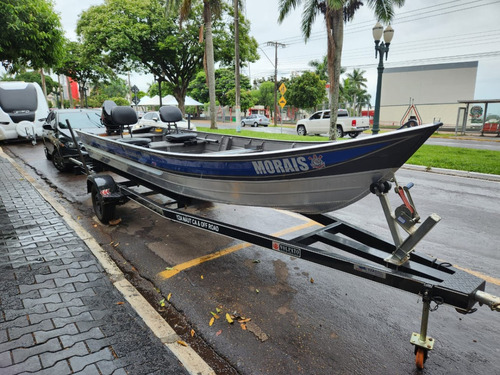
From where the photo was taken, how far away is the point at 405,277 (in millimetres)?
2305

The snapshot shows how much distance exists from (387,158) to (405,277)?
0.88 m

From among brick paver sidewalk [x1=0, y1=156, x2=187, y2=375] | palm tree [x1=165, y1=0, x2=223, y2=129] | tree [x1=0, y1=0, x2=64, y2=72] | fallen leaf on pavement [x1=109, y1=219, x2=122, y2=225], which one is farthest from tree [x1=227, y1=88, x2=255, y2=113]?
brick paver sidewalk [x1=0, y1=156, x2=187, y2=375]

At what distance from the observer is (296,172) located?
9.67ft

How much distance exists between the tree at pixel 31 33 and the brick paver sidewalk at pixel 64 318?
244 inches

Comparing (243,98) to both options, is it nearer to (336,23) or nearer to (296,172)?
(336,23)

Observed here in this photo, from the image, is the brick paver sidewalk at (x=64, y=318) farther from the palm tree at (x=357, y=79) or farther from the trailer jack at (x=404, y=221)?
the palm tree at (x=357, y=79)

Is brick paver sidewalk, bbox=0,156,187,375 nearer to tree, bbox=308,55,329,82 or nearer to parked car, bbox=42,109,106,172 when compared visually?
parked car, bbox=42,109,106,172

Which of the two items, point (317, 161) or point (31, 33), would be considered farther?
point (31, 33)

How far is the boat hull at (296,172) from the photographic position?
2465 millimetres

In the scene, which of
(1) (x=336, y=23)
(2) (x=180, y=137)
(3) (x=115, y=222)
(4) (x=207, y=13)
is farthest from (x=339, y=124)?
(3) (x=115, y=222)

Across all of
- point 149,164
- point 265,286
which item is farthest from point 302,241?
point 149,164

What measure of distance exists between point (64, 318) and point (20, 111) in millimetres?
15009

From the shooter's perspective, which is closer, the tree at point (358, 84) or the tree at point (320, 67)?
the tree at point (320, 67)

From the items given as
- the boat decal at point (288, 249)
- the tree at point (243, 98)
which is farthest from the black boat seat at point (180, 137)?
the tree at point (243, 98)
